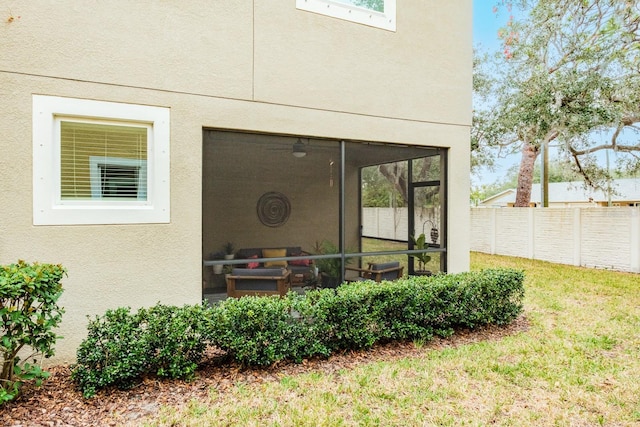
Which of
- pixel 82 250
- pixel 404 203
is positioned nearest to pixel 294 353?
pixel 82 250

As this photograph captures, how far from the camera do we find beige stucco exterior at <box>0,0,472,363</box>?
4.00m

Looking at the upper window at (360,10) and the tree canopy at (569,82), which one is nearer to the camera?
the upper window at (360,10)

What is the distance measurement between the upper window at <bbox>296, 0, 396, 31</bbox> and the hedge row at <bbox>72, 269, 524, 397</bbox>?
386cm

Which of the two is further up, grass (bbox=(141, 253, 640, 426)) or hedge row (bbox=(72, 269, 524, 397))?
hedge row (bbox=(72, 269, 524, 397))

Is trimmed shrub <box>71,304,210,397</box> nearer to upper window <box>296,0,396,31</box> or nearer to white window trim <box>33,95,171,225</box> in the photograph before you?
white window trim <box>33,95,171,225</box>

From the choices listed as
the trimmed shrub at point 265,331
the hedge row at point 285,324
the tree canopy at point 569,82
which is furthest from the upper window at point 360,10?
the tree canopy at point 569,82

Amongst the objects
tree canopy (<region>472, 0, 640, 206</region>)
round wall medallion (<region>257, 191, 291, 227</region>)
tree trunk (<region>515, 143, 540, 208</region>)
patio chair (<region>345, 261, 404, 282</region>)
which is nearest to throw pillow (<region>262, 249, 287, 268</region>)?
round wall medallion (<region>257, 191, 291, 227</region>)

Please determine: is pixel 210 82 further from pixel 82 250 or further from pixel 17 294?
pixel 17 294

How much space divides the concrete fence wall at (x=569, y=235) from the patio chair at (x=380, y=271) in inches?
342

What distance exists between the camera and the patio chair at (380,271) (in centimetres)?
591

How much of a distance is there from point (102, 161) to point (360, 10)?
164 inches

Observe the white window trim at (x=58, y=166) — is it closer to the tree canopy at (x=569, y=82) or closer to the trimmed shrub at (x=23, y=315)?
the trimmed shrub at (x=23, y=315)

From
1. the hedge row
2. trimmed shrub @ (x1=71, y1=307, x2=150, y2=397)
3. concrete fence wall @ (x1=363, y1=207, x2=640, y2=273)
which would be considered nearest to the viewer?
trimmed shrub @ (x1=71, y1=307, x2=150, y2=397)

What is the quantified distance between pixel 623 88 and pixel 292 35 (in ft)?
31.3
